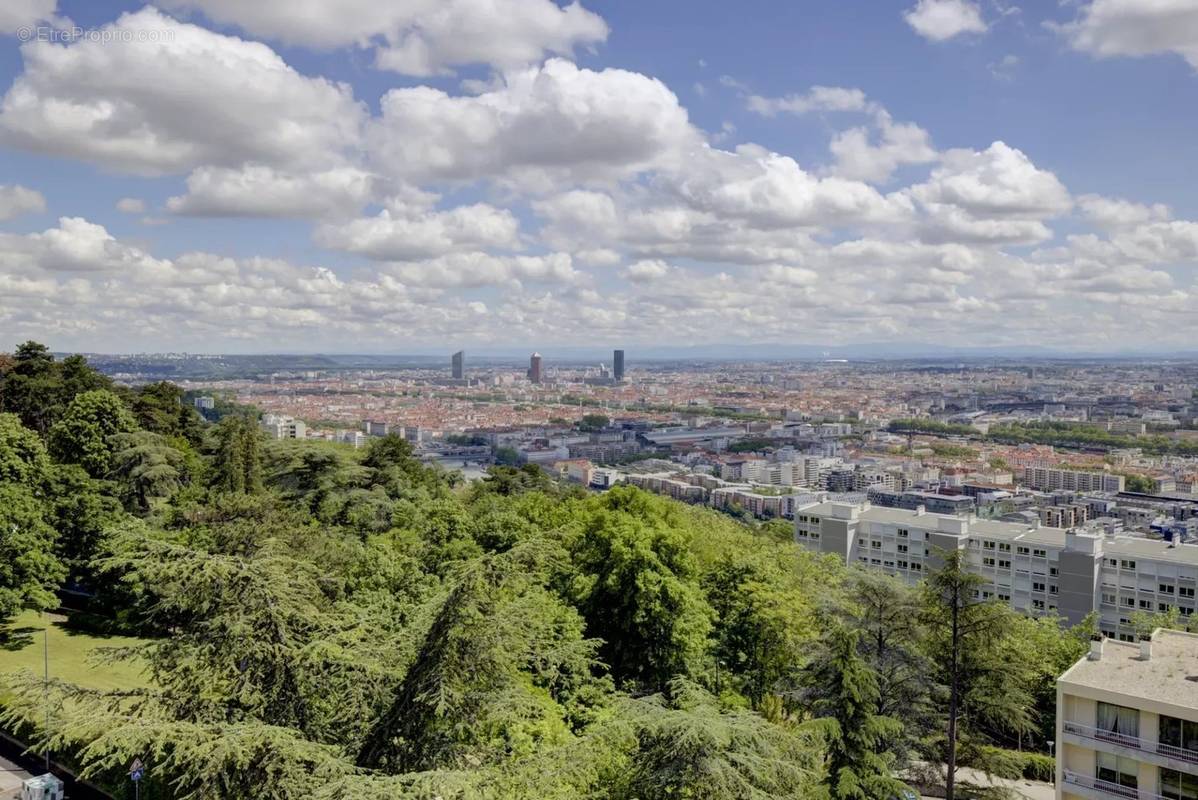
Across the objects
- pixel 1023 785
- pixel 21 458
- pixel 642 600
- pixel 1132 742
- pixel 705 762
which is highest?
pixel 21 458

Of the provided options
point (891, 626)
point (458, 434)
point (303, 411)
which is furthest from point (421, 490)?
point (303, 411)

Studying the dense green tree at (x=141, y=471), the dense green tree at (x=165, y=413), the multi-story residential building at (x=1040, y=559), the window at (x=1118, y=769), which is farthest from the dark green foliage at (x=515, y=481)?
the window at (x=1118, y=769)

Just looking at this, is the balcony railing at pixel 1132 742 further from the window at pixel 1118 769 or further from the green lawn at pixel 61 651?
the green lawn at pixel 61 651

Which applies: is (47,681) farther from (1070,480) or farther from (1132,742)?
(1070,480)

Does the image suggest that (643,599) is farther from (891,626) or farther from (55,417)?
(55,417)

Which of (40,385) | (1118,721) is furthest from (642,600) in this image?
(40,385)

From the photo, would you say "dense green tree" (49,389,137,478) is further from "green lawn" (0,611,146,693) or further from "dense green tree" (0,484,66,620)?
"dense green tree" (0,484,66,620)
